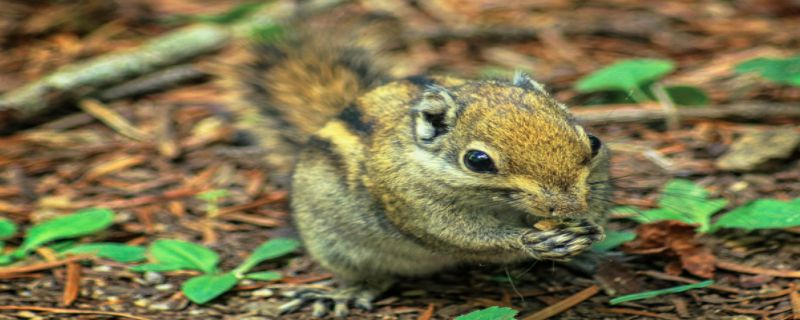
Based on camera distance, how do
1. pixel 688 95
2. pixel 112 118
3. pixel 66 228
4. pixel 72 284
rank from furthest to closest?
pixel 112 118
pixel 688 95
pixel 66 228
pixel 72 284

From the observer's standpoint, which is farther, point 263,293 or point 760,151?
point 760,151

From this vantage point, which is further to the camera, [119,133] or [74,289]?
[119,133]

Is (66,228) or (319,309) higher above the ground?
(66,228)

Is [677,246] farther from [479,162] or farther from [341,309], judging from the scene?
[341,309]

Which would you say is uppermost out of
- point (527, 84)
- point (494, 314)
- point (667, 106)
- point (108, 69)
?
point (108, 69)

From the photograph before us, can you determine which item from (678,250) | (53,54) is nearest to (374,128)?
(678,250)

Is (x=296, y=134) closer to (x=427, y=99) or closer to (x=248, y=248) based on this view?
(x=248, y=248)

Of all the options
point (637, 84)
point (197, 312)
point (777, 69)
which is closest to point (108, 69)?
point (197, 312)
